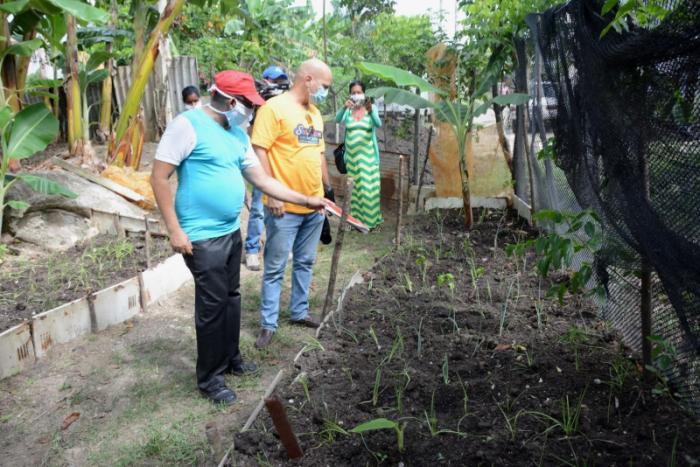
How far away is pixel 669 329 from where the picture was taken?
2676 mm

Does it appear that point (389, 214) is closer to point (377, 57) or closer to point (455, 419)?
→ point (377, 57)

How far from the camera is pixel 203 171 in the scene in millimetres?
3498

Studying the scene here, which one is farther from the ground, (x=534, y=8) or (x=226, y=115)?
(x=534, y=8)

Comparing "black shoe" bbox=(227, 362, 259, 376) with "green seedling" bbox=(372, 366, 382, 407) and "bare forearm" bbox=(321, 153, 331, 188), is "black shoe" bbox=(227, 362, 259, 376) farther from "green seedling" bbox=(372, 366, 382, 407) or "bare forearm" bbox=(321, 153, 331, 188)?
"bare forearm" bbox=(321, 153, 331, 188)

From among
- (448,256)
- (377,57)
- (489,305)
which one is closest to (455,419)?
(489,305)

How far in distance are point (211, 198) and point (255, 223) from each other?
9.19ft

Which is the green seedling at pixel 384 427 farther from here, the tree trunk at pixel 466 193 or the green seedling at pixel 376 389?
the tree trunk at pixel 466 193

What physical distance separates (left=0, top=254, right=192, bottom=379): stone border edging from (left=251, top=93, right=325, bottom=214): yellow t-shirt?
1660 millimetres

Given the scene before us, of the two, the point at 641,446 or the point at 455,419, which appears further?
the point at 455,419

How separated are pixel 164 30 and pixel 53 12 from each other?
162 cm

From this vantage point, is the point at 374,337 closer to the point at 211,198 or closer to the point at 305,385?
the point at 305,385

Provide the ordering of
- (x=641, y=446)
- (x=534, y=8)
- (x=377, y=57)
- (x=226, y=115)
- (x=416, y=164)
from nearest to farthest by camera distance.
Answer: (x=641, y=446) < (x=226, y=115) < (x=534, y=8) < (x=416, y=164) < (x=377, y=57)

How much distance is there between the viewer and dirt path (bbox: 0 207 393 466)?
11.0 ft

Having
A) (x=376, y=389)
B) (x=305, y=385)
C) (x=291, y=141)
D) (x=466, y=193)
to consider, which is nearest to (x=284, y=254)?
(x=291, y=141)
